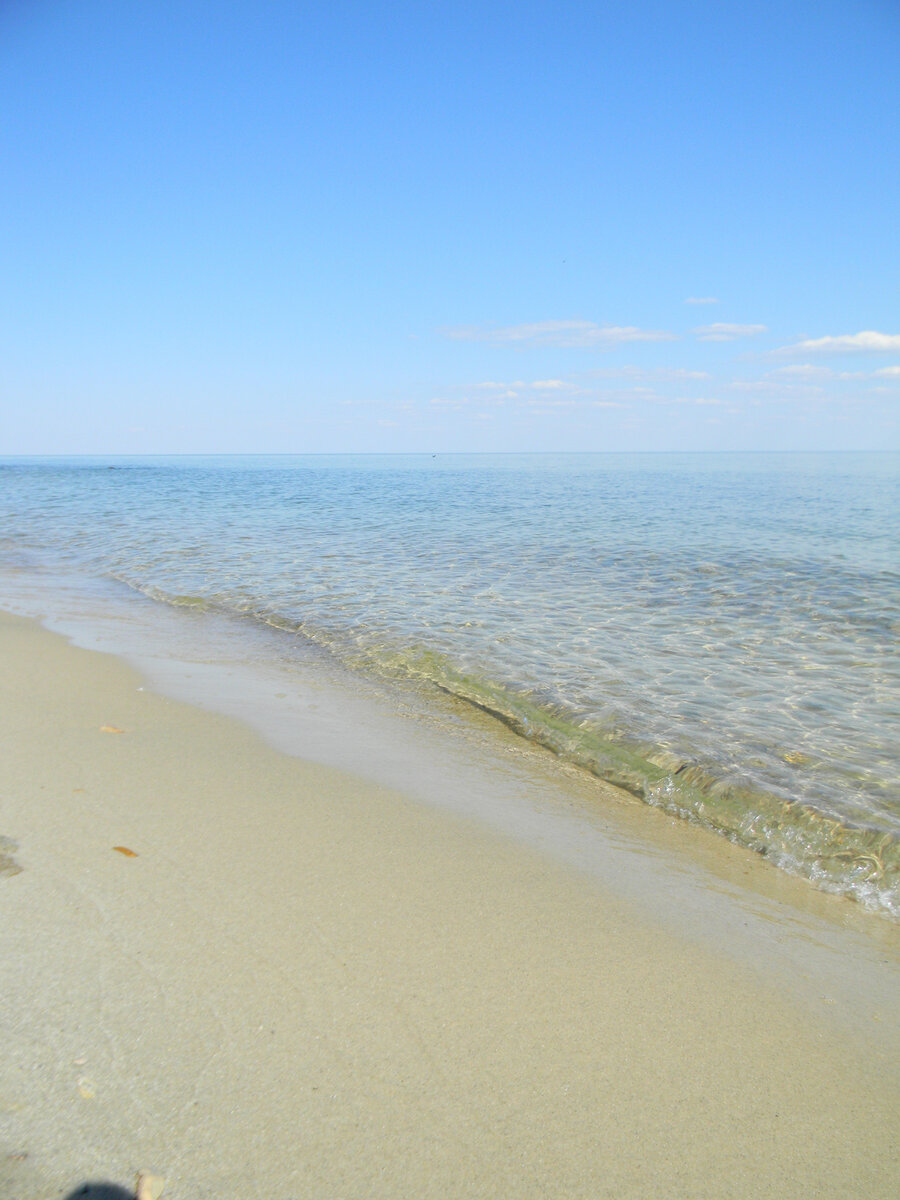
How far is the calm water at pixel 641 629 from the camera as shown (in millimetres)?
3918

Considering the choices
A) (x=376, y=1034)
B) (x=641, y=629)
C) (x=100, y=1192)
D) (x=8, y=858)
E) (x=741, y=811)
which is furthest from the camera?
(x=641, y=629)

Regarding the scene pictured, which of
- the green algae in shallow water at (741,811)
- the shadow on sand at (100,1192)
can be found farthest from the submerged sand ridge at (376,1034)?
the green algae in shallow water at (741,811)

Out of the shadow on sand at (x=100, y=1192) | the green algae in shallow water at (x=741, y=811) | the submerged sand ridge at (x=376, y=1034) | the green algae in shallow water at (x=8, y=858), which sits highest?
the green algae in shallow water at (x=8, y=858)

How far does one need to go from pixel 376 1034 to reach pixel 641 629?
5893mm

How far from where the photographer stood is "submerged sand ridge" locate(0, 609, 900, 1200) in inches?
62.5

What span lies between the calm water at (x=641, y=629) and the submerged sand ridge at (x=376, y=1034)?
140cm

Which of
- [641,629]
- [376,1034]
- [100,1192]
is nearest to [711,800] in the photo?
[376,1034]

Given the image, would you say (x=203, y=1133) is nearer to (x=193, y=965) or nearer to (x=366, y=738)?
(x=193, y=965)

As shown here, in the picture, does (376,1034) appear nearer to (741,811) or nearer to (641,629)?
(741,811)

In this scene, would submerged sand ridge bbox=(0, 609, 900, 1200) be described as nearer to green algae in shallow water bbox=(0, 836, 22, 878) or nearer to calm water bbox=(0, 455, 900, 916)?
green algae in shallow water bbox=(0, 836, 22, 878)

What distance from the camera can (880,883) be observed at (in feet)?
10.3

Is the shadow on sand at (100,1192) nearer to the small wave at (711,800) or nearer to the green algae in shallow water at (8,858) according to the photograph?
the green algae in shallow water at (8,858)

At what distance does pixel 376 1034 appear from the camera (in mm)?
1929

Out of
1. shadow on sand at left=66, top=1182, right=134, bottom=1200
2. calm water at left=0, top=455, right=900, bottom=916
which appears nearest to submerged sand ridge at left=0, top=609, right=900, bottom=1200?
shadow on sand at left=66, top=1182, right=134, bottom=1200
